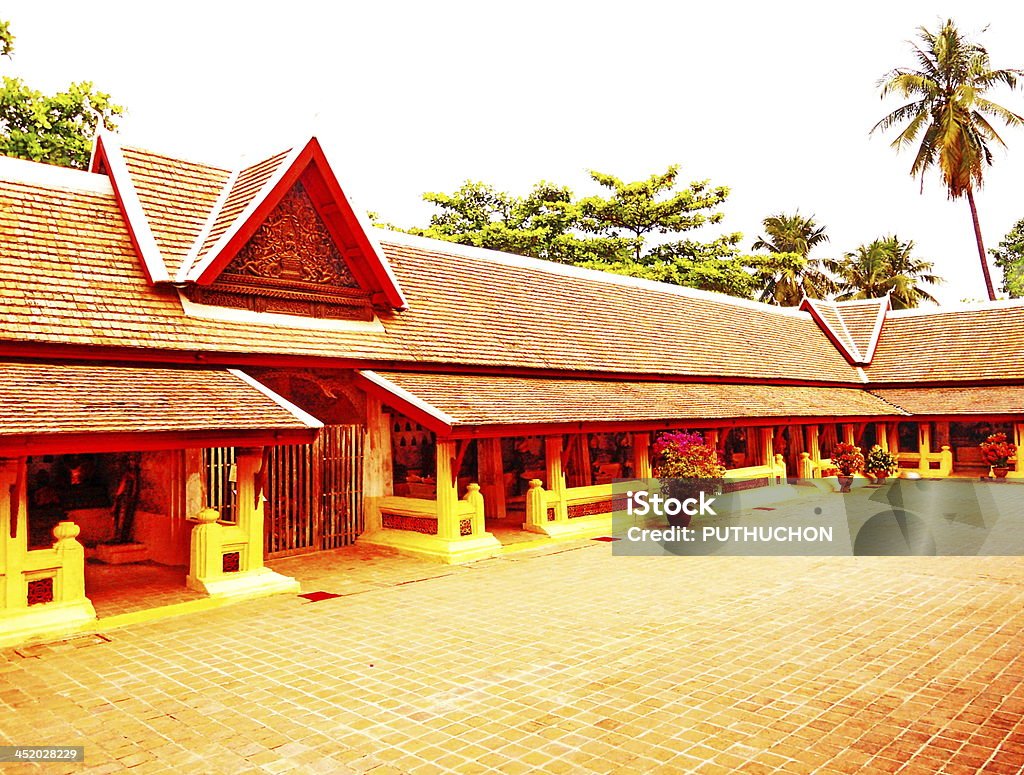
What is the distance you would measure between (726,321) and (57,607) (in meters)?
20.7

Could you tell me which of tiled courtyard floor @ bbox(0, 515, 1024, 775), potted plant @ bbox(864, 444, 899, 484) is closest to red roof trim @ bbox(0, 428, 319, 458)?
tiled courtyard floor @ bbox(0, 515, 1024, 775)

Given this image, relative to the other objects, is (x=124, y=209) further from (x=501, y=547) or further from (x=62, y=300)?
(x=501, y=547)

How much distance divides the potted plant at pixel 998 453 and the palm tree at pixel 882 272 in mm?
28866

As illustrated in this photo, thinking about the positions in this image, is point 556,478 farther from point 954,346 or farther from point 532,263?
point 954,346

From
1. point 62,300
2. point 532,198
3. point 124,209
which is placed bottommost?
point 62,300

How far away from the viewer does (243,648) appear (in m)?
7.67

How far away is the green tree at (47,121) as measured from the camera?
26.2 meters

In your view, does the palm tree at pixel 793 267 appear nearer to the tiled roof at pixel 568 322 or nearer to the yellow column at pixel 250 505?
the tiled roof at pixel 568 322

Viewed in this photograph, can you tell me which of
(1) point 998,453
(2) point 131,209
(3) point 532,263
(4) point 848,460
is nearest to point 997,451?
(1) point 998,453

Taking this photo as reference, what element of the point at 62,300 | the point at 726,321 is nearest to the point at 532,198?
the point at 726,321

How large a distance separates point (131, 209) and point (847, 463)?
18126 mm

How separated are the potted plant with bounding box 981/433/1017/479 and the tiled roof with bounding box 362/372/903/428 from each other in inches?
157

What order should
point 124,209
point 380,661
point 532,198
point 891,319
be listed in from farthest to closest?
point 532,198 < point 891,319 < point 124,209 < point 380,661

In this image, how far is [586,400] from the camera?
621 inches
